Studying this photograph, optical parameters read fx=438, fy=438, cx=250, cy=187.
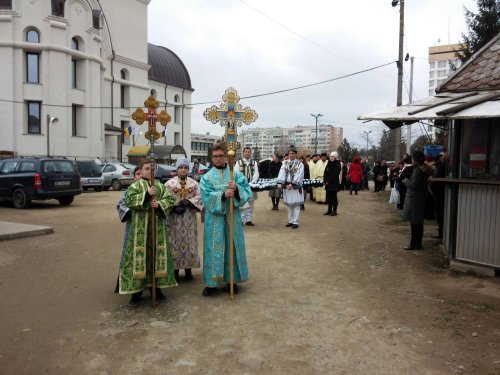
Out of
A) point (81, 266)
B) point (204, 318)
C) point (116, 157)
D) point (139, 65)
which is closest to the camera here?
point (204, 318)

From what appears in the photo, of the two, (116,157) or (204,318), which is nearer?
(204,318)

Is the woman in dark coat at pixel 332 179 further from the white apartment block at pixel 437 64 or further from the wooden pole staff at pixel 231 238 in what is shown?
the white apartment block at pixel 437 64

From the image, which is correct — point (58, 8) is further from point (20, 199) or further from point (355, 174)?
point (355, 174)

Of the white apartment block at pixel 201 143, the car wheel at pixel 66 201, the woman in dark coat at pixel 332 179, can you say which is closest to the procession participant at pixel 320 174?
the woman in dark coat at pixel 332 179

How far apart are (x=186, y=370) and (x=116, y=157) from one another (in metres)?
38.8

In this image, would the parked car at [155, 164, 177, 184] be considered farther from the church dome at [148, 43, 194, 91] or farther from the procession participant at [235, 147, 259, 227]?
the church dome at [148, 43, 194, 91]

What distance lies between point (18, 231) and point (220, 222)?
5777 mm

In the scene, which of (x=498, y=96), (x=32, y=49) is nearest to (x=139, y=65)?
(x=32, y=49)

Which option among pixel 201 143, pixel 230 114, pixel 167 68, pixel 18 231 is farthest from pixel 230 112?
pixel 201 143

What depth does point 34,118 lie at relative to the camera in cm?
3197

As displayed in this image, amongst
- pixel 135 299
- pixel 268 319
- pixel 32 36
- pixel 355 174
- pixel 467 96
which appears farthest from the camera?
pixel 32 36

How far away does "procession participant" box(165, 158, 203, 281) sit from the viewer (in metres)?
5.70

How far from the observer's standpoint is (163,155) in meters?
40.2

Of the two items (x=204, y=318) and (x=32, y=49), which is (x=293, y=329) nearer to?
(x=204, y=318)
